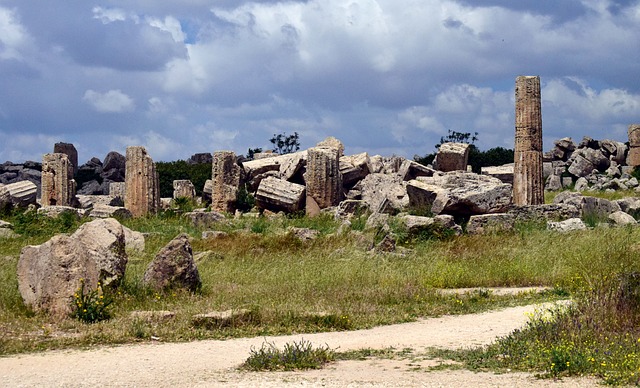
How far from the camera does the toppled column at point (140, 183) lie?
32.2 m

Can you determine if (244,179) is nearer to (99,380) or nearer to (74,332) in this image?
(74,332)

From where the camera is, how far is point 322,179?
3092 cm

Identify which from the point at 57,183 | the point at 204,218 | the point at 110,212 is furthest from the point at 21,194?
the point at 204,218

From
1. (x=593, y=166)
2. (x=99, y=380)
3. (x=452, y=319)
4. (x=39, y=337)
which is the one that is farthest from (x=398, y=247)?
(x=593, y=166)

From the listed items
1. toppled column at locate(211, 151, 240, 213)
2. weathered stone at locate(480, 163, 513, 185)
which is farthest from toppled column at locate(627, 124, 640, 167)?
toppled column at locate(211, 151, 240, 213)

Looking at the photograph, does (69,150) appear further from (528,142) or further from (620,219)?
(620,219)

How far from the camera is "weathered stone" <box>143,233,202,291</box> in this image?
1425 cm

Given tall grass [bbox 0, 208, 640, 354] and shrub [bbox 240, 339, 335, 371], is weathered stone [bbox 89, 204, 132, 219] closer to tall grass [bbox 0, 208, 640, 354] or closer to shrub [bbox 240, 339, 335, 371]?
tall grass [bbox 0, 208, 640, 354]

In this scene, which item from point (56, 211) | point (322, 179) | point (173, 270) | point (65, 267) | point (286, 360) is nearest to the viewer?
point (286, 360)

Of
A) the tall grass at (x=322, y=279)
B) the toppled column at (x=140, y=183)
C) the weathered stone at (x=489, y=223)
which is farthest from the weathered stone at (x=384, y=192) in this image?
the toppled column at (x=140, y=183)

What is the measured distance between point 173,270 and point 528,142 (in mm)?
20004

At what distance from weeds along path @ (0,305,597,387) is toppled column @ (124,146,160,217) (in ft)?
70.2

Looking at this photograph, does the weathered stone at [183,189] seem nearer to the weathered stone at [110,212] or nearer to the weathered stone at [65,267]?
the weathered stone at [110,212]

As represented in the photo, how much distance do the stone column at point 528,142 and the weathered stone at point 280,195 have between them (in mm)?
7963
